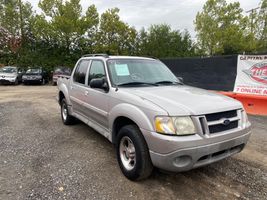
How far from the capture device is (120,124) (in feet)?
12.4

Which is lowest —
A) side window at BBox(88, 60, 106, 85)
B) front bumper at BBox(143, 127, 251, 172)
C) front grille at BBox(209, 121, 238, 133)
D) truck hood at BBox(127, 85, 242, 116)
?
front bumper at BBox(143, 127, 251, 172)

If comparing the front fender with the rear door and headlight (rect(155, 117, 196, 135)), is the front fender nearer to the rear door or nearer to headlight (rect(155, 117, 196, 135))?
headlight (rect(155, 117, 196, 135))

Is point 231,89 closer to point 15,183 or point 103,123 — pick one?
point 103,123

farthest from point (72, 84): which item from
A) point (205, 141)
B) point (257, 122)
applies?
point (257, 122)

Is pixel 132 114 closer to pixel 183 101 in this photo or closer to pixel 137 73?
pixel 183 101

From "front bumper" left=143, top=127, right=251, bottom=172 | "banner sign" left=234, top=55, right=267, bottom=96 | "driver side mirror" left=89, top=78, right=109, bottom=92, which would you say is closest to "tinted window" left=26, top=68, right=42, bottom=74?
"banner sign" left=234, top=55, right=267, bottom=96

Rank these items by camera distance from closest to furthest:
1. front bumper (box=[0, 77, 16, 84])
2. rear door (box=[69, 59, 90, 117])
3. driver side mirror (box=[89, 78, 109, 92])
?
1. driver side mirror (box=[89, 78, 109, 92])
2. rear door (box=[69, 59, 90, 117])
3. front bumper (box=[0, 77, 16, 84])

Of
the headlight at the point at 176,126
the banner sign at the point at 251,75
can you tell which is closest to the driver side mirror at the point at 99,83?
the headlight at the point at 176,126

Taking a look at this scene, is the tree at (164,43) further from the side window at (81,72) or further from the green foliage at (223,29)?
the side window at (81,72)

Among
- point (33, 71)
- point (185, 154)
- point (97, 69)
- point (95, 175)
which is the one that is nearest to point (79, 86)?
point (97, 69)

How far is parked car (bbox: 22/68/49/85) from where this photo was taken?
20016 mm

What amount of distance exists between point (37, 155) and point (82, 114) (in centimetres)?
127

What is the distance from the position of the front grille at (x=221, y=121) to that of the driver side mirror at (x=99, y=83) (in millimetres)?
1779

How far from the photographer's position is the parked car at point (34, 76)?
65.7ft
